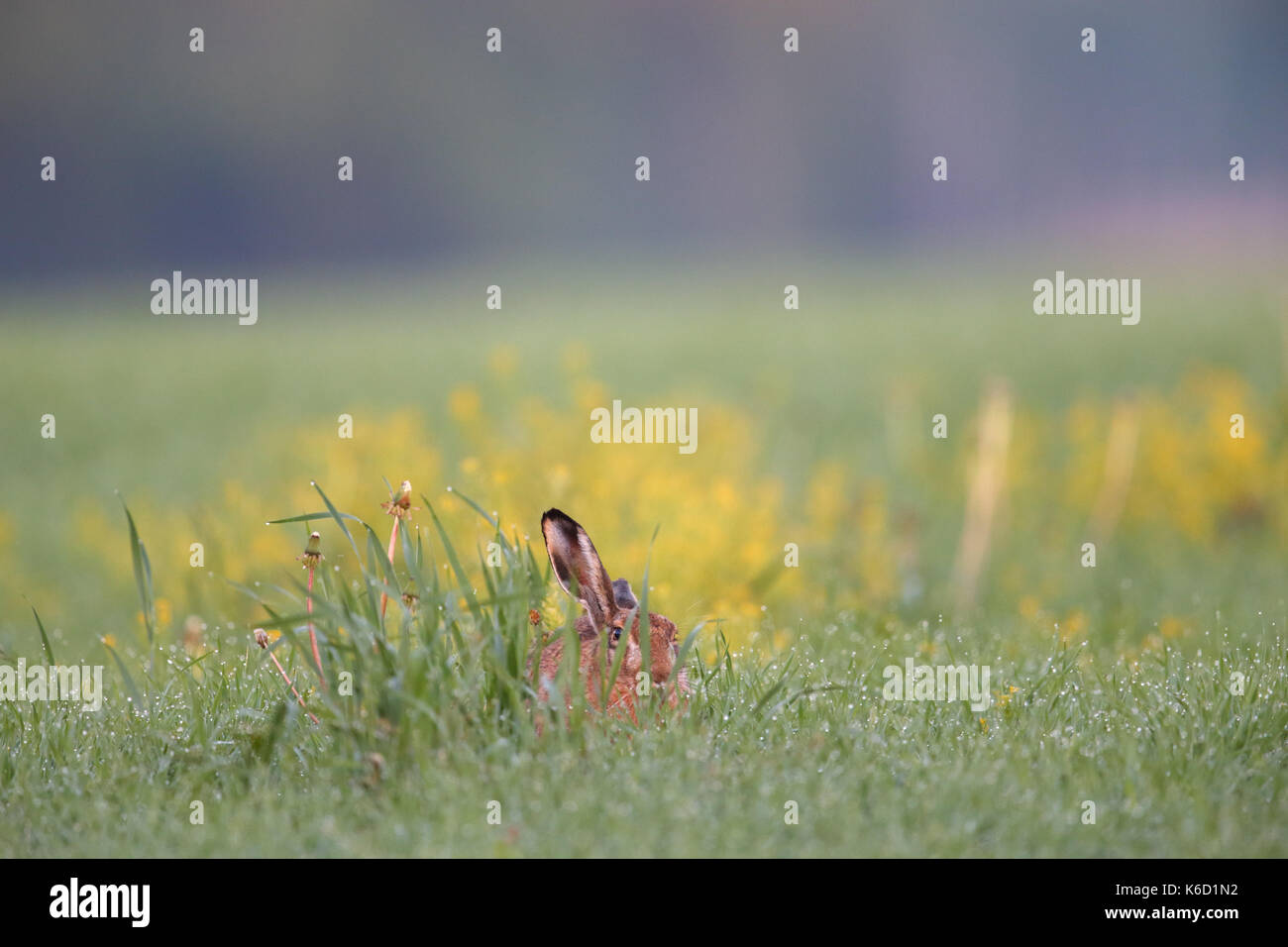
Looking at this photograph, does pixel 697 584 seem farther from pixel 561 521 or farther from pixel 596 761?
pixel 596 761

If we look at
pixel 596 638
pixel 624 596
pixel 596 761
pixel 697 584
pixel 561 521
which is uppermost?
pixel 561 521

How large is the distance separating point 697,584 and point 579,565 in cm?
323

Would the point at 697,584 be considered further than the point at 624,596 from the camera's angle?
Yes

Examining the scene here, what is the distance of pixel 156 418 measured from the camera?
16.1 m

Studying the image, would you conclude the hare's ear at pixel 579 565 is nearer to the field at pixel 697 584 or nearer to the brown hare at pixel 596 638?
the brown hare at pixel 596 638

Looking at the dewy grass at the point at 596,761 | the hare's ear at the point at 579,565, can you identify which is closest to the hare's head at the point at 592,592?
the hare's ear at the point at 579,565

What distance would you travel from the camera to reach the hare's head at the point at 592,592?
14.0 ft

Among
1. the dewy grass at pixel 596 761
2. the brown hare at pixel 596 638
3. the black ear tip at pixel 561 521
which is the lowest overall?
the dewy grass at pixel 596 761

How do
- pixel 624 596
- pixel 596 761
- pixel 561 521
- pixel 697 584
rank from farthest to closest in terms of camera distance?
pixel 697 584, pixel 624 596, pixel 561 521, pixel 596 761

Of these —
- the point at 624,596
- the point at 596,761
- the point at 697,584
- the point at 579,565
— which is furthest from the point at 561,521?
the point at 697,584

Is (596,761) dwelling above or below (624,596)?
below

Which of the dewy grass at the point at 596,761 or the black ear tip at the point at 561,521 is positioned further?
the black ear tip at the point at 561,521

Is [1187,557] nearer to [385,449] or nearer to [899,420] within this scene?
[899,420]

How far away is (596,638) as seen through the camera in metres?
4.34
